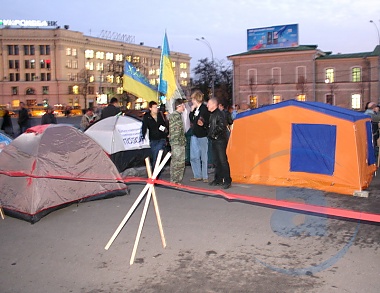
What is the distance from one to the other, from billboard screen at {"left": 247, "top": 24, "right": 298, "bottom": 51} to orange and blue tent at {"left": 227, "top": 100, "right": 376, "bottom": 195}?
177 ft

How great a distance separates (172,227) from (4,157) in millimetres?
3502

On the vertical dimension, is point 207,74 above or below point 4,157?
above

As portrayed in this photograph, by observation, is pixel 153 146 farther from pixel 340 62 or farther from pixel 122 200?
pixel 340 62

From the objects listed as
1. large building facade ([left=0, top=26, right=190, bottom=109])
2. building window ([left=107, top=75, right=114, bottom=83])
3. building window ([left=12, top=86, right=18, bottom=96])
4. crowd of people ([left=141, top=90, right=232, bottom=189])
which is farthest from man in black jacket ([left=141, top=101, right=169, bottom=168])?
building window ([left=12, top=86, right=18, bottom=96])

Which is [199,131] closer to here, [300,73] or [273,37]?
[300,73]

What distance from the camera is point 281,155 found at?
9.42 meters

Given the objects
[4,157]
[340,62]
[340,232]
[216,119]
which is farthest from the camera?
[340,62]

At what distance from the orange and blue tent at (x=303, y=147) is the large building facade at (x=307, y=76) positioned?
48.6 meters

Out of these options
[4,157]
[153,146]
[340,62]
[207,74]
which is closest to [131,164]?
[153,146]

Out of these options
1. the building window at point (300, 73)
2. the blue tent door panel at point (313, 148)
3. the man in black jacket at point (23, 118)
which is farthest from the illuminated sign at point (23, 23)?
the blue tent door panel at point (313, 148)

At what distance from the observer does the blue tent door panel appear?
28.9 ft

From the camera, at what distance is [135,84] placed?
38.5 feet

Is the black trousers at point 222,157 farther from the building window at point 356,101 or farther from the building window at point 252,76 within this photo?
the building window at point 252,76

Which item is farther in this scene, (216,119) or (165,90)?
(165,90)
